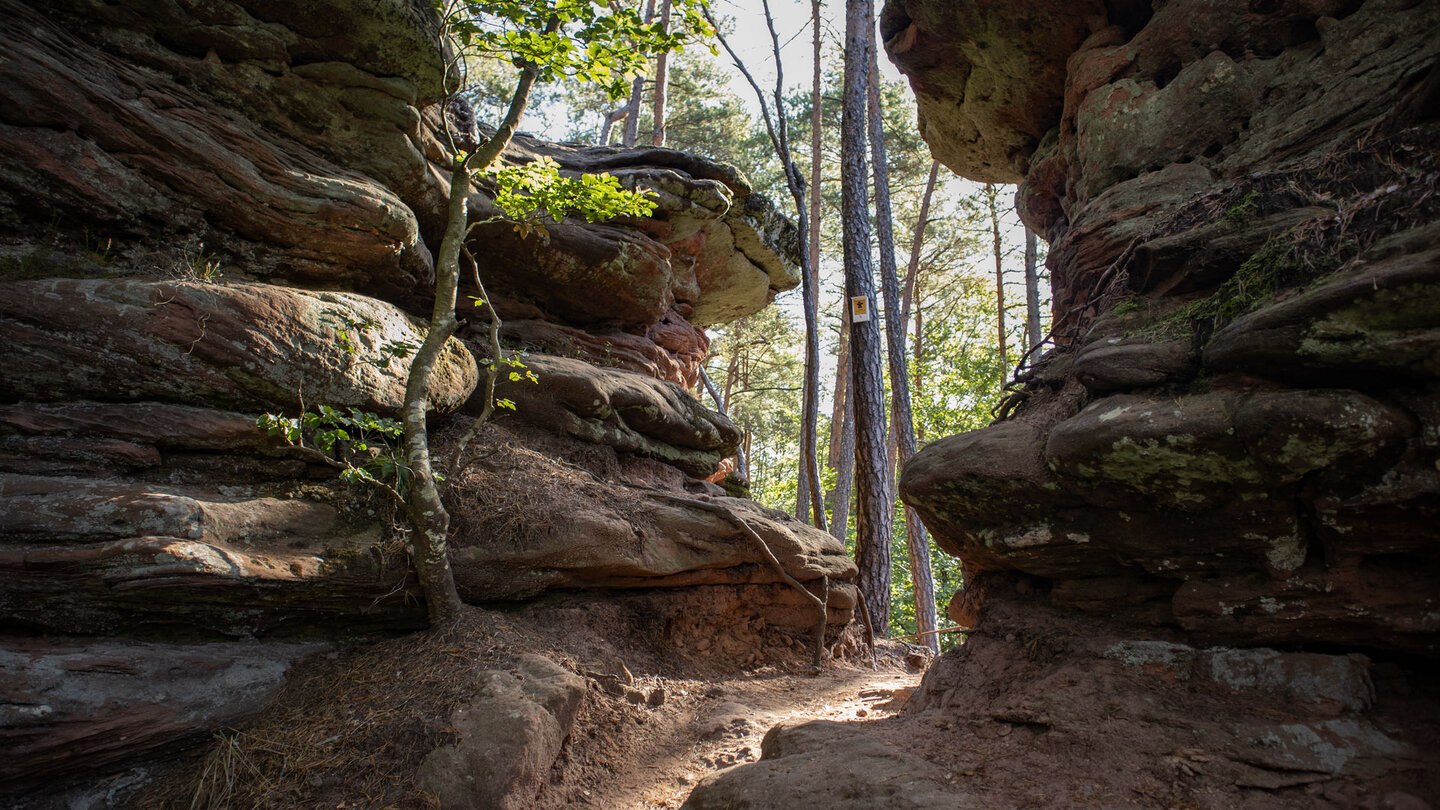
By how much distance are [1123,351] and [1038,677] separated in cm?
204

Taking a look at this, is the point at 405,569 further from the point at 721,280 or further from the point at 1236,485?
Answer: the point at 721,280

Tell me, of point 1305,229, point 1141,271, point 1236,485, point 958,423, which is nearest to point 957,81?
point 1141,271

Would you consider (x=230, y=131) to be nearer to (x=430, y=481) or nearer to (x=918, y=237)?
(x=430, y=481)

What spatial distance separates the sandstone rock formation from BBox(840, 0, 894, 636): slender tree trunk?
3.45 metres

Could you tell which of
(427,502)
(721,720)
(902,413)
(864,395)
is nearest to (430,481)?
(427,502)

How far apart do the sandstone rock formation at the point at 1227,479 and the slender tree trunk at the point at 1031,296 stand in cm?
1062

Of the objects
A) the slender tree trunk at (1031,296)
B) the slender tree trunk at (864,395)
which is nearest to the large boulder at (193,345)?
the slender tree trunk at (864,395)

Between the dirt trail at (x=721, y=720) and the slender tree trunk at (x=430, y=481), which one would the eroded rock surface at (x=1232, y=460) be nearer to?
the dirt trail at (x=721, y=720)

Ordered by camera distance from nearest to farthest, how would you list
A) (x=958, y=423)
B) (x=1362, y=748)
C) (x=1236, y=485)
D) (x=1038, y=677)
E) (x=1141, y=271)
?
(x=1362, y=748), (x=1236, y=485), (x=1038, y=677), (x=1141, y=271), (x=958, y=423)

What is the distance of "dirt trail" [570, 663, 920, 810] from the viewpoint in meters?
4.48

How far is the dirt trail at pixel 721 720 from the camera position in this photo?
4.48 metres

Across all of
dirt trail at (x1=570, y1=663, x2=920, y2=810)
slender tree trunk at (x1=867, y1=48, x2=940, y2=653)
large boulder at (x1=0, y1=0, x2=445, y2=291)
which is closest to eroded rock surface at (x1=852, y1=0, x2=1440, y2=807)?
dirt trail at (x1=570, y1=663, x2=920, y2=810)

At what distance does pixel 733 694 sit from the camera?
237 inches

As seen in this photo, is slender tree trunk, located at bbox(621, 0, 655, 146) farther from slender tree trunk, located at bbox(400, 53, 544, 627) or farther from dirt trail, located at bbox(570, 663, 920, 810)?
dirt trail, located at bbox(570, 663, 920, 810)
